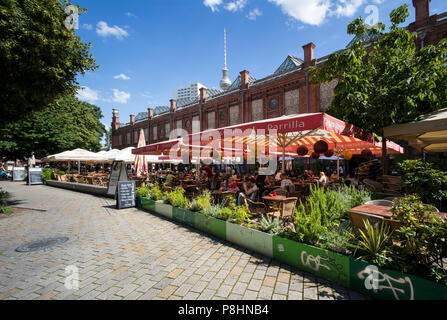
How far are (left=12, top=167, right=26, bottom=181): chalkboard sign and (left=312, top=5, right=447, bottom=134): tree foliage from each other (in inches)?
1239

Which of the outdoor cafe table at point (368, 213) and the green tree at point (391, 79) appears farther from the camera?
the green tree at point (391, 79)

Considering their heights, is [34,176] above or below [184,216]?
above

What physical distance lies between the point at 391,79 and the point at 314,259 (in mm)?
5483

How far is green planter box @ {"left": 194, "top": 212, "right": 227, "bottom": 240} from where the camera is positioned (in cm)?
440

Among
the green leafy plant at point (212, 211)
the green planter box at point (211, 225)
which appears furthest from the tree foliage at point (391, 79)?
the green planter box at point (211, 225)

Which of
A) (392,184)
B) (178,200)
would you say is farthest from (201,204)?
(392,184)

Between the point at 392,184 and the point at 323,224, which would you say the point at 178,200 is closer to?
the point at 323,224

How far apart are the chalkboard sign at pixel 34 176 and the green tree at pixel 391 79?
23.8 m

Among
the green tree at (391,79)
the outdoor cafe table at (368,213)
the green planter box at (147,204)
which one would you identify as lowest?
the green planter box at (147,204)

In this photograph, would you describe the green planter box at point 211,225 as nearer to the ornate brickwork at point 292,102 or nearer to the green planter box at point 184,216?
the green planter box at point 184,216

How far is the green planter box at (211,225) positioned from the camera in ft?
14.4

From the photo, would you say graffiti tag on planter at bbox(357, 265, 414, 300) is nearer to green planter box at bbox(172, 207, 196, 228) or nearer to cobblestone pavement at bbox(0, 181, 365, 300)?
cobblestone pavement at bbox(0, 181, 365, 300)

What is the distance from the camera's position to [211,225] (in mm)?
4699
